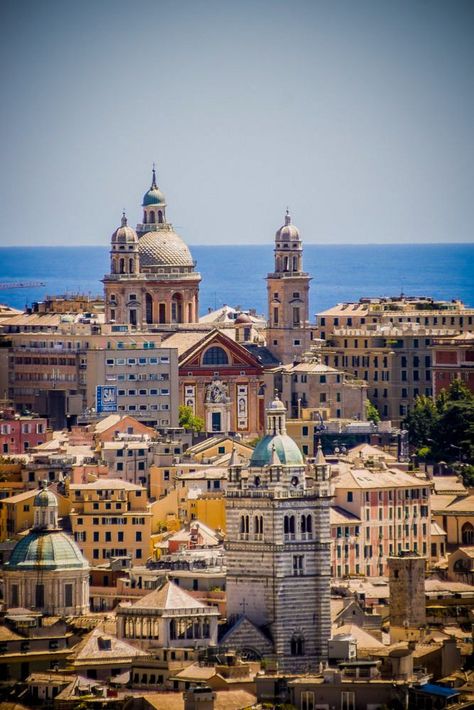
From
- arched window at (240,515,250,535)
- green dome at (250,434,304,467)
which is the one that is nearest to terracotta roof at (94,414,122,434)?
green dome at (250,434,304,467)

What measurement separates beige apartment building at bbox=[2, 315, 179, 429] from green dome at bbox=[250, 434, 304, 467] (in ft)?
140

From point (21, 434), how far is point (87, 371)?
11682 millimetres

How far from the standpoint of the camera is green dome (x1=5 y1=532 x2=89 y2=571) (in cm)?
14500

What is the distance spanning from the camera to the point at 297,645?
454ft

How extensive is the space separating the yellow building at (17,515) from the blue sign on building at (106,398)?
25.6m

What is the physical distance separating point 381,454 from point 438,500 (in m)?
6.11

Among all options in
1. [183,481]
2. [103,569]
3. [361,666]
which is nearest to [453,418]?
[183,481]

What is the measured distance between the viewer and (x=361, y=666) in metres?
131

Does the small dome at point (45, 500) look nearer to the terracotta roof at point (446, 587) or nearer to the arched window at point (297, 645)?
the terracotta roof at point (446, 587)

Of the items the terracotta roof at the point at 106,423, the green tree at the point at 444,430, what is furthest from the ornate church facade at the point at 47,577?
the green tree at the point at 444,430

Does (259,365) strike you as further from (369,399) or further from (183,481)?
(183,481)

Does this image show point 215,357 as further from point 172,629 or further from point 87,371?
point 172,629

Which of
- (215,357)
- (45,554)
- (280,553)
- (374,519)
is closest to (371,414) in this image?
(215,357)

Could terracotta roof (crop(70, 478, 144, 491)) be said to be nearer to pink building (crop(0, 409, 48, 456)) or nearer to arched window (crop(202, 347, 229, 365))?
pink building (crop(0, 409, 48, 456))
